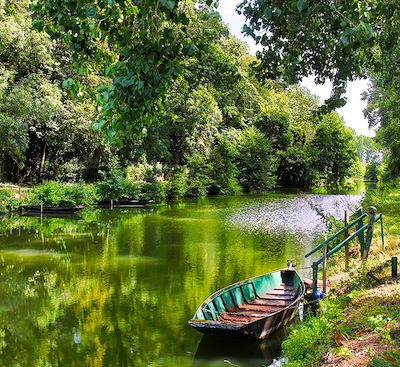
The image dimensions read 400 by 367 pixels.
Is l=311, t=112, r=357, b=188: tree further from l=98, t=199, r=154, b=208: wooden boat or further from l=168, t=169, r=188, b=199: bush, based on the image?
l=98, t=199, r=154, b=208: wooden boat

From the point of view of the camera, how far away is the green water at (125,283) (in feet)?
30.5

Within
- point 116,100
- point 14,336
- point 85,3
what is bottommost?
point 14,336

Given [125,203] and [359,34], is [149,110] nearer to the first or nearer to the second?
[359,34]

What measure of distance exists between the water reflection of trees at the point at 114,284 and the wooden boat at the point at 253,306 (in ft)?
2.66

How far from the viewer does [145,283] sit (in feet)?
46.9

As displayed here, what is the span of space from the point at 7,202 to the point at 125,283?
1747 centimetres

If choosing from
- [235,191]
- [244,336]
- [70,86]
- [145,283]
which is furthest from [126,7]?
[235,191]

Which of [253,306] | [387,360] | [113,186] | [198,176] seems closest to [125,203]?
[113,186]

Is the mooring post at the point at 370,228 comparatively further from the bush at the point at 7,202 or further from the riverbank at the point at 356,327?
the bush at the point at 7,202

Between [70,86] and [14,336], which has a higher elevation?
[70,86]

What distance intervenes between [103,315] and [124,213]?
21.1 meters

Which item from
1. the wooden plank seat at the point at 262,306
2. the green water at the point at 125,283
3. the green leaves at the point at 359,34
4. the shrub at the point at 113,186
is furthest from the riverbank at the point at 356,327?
the shrub at the point at 113,186

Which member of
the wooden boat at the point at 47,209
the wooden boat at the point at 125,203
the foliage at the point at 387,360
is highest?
the foliage at the point at 387,360

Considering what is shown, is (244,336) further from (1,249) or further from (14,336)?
(1,249)
